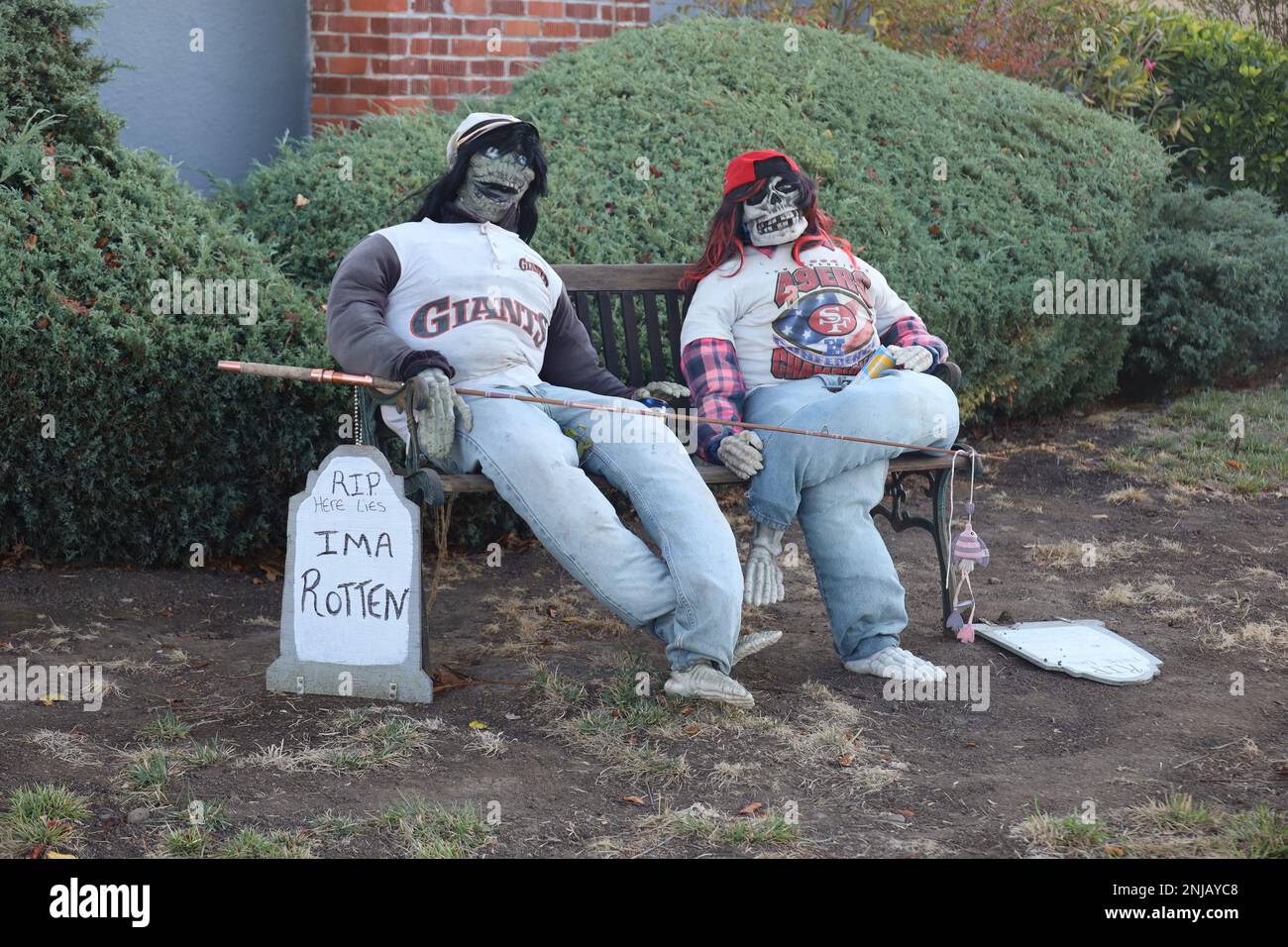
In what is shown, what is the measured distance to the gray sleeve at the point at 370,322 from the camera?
3506 millimetres

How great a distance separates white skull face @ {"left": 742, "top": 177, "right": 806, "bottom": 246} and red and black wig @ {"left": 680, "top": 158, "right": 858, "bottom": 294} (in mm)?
14

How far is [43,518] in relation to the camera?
14.7 feet

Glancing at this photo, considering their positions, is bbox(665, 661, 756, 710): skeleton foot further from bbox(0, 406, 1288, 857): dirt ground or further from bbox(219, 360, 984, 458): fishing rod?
bbox(219, 360, 984, 458): fishing rod

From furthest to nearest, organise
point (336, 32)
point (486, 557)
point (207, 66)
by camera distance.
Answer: point (336, 32), point (207, 66), point (486, 557)

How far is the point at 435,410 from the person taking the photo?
3465 millimetres

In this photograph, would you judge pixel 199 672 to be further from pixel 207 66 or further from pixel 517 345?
pixel 207 66

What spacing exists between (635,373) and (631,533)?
1.30 metres

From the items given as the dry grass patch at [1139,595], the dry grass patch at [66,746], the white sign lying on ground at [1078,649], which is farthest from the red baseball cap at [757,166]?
the dry grass patch at [66,746]

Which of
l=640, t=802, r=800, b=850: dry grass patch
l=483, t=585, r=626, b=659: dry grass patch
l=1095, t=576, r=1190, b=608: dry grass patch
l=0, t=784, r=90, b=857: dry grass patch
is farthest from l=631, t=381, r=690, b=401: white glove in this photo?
l=0, t=784, r=90, b=857: dry grass patch

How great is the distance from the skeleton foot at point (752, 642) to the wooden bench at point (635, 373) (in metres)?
0.44

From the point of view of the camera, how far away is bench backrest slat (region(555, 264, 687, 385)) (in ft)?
14.9

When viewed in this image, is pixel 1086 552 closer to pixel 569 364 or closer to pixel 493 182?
pixel 569 364

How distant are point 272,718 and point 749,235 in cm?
197
